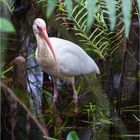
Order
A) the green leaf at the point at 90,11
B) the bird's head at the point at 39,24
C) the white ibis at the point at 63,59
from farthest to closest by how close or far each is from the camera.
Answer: the white ibis at the point at 63,59 → the bird's head at the point at 39,24 → the green leaf at the point at 90,11

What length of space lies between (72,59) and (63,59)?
0.16 feet

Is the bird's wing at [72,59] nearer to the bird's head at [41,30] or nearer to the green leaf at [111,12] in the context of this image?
the bird's head at [41,30]

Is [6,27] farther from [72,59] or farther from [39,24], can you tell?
[72,59]

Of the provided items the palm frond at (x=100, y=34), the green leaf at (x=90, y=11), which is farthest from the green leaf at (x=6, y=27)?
the palm frond at (x=100, y=34)

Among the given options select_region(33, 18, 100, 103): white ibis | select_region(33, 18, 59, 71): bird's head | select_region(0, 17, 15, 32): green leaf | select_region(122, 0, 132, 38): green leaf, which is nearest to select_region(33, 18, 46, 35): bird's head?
select_region(33, 18, 59, 71): bird's head

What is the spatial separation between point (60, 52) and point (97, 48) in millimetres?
257

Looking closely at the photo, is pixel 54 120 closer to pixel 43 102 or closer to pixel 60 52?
pixel 43 102

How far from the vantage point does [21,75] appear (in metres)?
1.72

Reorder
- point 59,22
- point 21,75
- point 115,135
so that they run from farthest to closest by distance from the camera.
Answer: point 59,22
point 115,135
point 21,75

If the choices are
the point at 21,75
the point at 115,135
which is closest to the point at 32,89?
the point at 115,135

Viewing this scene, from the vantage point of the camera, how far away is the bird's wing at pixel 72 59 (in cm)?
235

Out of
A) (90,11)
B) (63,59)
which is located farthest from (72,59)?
(90,11)

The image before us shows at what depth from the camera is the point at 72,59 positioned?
7.94 feet

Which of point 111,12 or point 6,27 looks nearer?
point 6,27
